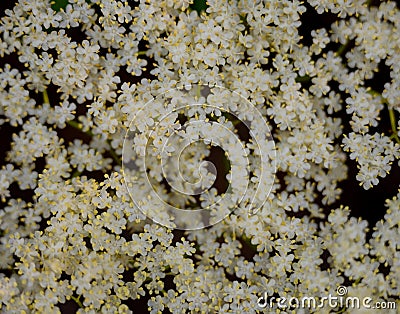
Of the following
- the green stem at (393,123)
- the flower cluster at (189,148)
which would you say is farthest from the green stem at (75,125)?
A: the green stem at (393,123)

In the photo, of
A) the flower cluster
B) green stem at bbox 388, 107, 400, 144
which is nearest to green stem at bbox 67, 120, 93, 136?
the flower cluster

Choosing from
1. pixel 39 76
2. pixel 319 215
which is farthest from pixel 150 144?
pixel 319 215

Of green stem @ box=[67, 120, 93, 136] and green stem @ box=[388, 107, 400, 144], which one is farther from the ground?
green stem @ box=[388, 107, 400, 144]

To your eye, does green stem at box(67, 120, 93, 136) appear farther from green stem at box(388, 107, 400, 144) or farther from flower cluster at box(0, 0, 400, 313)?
green stem at box(388, 107, 400, 144)

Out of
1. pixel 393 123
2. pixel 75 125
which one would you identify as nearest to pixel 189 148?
pixel 75 125

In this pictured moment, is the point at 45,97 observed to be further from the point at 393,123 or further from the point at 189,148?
the point at 393,123

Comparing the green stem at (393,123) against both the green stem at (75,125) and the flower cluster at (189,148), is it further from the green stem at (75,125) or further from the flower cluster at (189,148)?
the green stem at (75,125)

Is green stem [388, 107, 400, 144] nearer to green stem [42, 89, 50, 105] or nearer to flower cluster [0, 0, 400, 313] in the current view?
flower cluster [0, 0, 400, 313]

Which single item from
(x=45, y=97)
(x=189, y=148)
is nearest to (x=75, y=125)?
A: (x=45, y=97)

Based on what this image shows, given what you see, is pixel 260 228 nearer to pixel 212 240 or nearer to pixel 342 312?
pixel 212 240
